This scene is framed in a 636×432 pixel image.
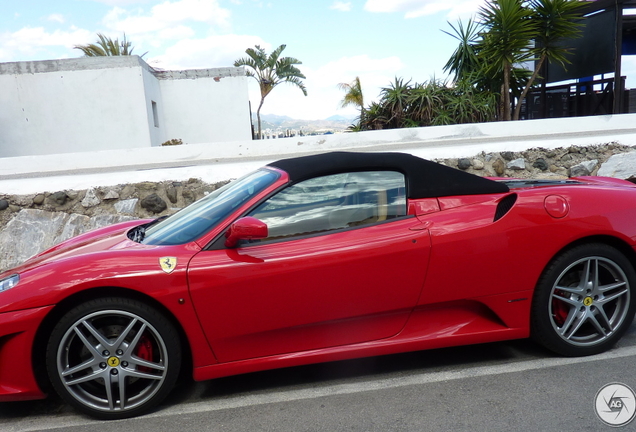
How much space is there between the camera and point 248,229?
2.84 m

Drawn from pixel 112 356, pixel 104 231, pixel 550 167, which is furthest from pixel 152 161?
pixel 550 167

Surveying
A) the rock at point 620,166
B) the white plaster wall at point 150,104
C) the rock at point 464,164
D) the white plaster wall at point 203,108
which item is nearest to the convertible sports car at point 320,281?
the rock at point 464,164

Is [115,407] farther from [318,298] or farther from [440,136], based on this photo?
[440,136]

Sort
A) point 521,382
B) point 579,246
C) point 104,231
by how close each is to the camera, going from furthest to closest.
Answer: point 104,231 → point 579,246 → point 521,382

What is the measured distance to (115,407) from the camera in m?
2.88

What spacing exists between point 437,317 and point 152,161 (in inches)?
194

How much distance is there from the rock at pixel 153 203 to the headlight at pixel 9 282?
3.63 m

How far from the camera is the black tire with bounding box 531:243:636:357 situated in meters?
3.27

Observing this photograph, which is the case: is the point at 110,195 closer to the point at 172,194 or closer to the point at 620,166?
the point at 172,194

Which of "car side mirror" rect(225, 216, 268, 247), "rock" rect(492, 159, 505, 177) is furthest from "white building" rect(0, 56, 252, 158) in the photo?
"car side mirror" rect(225, 216, 268, 247)

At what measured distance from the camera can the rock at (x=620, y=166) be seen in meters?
7.12

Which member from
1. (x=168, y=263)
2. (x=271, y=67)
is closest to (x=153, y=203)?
(x=168, y=263)

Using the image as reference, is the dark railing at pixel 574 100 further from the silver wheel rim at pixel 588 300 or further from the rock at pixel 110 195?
the rock at pixel 110 195

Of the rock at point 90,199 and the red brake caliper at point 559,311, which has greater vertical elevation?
the rock at point 90,199
